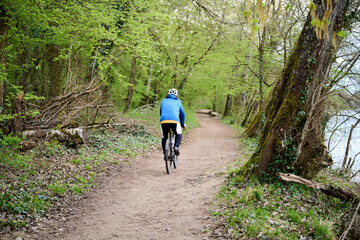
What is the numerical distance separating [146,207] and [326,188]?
3841mm

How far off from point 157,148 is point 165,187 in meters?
4.97

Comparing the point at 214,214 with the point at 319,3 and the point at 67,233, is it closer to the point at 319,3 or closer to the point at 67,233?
the point at 67,233

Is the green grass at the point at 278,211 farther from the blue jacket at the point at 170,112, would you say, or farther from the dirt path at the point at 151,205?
the blue jacket at the point at 170,112

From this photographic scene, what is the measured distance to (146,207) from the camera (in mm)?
5484

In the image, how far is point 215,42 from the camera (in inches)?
727

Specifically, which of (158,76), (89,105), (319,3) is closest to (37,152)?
(89,105)

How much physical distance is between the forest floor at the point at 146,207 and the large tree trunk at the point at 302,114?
1640mm

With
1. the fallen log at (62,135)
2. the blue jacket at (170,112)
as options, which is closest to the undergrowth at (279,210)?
the blue jacket at (170,112)

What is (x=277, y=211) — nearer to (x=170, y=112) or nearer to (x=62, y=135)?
(x=170, y=112)

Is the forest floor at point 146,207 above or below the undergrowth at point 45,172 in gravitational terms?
below

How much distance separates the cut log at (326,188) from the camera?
516 cm

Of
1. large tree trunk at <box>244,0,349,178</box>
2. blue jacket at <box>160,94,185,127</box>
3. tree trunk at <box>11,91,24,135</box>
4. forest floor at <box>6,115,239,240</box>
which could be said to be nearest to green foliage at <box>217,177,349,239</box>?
forest floor at <box>6,115,239,240</box>

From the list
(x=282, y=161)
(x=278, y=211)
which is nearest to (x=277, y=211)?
(x=278, y=211)

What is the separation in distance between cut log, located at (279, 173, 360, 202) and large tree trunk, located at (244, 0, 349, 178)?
11.2 inches
